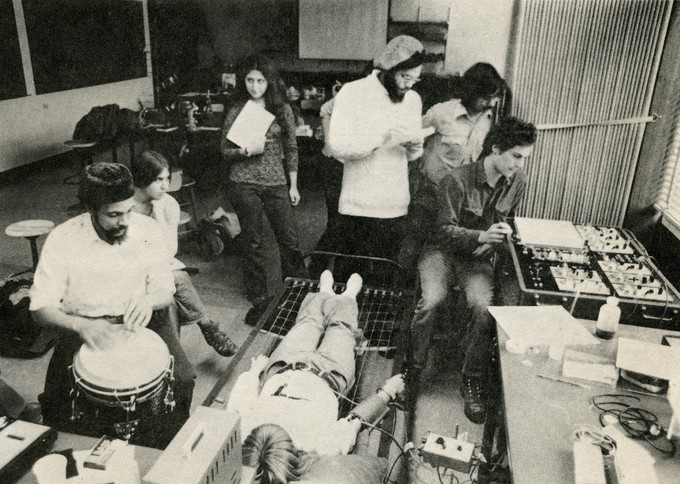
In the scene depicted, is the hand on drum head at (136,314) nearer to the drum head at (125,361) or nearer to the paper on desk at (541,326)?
the drum head at (125,361)

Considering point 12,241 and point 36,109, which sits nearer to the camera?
point 12,241

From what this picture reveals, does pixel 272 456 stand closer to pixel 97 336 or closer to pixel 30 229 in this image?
pixel 97 336

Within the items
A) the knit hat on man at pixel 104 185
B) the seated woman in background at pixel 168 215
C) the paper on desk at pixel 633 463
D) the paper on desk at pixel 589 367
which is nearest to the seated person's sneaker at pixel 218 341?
the seated woman in background at pixel 168 215

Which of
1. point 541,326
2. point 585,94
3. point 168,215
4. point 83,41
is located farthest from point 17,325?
point 83,41

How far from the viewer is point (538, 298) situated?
8.23ft

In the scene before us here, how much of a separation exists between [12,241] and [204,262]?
69.2 inches

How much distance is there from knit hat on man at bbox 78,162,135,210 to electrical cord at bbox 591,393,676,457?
1860 mm

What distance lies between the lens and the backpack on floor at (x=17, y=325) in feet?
10.7

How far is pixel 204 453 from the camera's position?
52.5 inches

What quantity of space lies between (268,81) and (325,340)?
1.73 m

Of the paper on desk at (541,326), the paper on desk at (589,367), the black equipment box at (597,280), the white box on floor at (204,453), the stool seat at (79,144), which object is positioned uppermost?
the white box on floor at (204,453)

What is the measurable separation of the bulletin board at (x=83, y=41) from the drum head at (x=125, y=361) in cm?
574

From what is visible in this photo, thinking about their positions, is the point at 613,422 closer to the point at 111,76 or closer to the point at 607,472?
the point at 607,472

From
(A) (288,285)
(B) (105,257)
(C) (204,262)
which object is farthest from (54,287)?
(C) (204,262)
